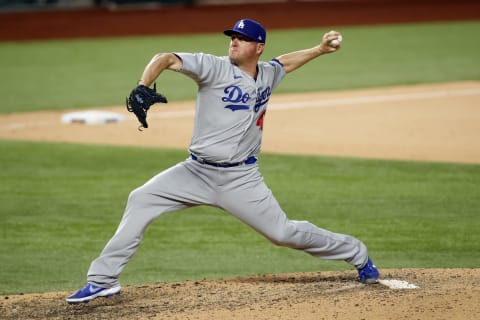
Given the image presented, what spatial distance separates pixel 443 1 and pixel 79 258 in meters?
22.5

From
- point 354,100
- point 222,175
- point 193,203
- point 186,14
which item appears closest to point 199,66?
point 222,175

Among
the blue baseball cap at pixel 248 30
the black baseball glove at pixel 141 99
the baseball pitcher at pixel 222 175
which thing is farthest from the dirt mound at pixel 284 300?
the blue baseball cap at pixel 248 30

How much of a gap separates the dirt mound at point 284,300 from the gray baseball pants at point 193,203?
303 millimetres

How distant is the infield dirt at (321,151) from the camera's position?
224 inches

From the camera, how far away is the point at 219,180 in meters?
5.99

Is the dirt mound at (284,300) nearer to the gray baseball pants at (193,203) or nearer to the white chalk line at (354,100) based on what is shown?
the gray baseball pants at (193,203)

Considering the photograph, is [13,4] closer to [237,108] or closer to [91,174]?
[91,174]

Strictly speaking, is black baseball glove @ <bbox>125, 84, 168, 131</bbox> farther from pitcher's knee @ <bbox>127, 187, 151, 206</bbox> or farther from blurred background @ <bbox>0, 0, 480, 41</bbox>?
blurred background @ <bbox>0, 0, 480, 41</bbox>

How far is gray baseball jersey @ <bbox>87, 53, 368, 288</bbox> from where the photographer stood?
5898mm

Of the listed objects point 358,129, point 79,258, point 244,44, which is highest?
point 244,44

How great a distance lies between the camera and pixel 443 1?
1110 inches

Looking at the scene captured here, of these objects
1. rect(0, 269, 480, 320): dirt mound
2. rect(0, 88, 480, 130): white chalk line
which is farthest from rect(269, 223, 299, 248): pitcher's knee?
rect(0, 88, 480, 130): white chalk line

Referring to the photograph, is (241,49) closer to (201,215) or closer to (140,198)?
(140,198)

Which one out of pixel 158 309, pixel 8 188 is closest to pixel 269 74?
pixel 158 309
